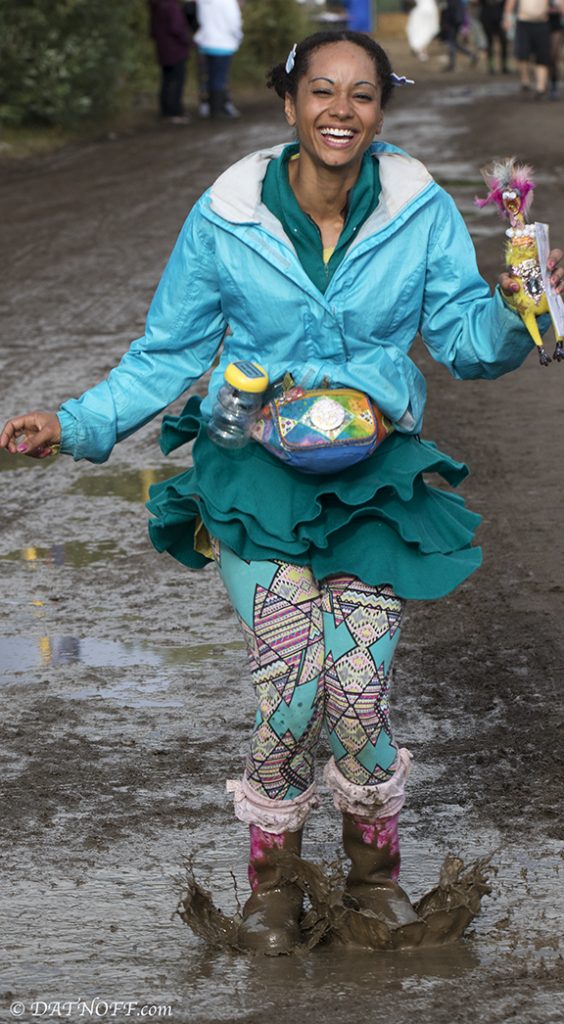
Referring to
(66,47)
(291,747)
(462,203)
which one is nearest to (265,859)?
(291,747)

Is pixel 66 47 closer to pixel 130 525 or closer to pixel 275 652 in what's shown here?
pixel 130 525

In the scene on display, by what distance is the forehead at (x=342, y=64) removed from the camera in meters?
3.61

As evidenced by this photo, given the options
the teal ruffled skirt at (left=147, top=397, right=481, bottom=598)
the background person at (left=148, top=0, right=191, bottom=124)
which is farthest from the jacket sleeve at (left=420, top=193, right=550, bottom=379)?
the background person at (left=148, top=0, right=191, bottom=124)

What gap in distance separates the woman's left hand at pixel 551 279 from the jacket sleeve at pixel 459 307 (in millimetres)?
113

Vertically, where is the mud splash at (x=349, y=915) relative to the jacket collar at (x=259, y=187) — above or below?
below

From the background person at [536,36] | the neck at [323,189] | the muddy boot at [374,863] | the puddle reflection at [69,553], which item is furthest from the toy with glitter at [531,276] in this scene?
the background person at [536,36]

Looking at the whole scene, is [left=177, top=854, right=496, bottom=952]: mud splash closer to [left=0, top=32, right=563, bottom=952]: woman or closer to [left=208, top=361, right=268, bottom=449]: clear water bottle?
[left=0, top=32, right=563, bottom=952]: woman

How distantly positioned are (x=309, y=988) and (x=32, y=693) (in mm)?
1991

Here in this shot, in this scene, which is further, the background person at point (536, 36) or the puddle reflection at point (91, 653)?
the background person at point (536, 36)

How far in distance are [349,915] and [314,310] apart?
1.27m

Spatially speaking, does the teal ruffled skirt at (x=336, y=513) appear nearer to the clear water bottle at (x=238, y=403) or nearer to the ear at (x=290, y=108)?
the clear water bottle at (x=238, y=403)

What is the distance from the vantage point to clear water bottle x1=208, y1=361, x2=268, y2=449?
11.5ft

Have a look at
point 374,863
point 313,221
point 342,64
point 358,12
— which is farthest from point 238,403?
point 358,12

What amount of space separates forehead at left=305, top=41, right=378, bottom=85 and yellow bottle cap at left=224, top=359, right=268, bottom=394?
0.63 meters
